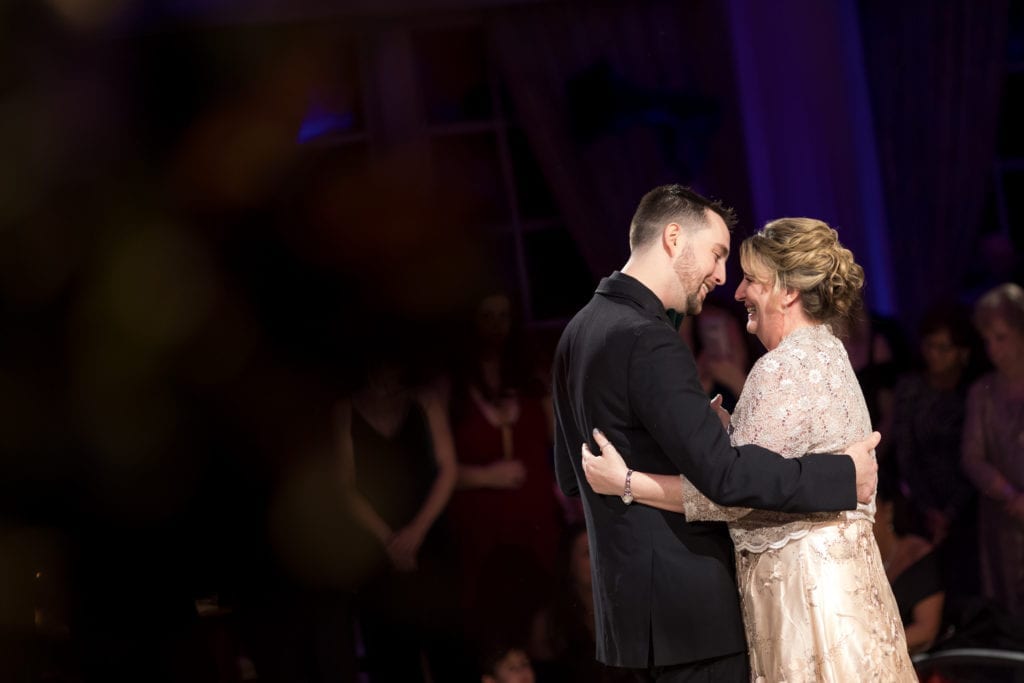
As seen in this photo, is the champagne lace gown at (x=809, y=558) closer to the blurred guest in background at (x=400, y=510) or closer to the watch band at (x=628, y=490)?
the watch band at (x=628, y=490)

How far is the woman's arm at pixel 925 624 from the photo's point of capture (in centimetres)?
395

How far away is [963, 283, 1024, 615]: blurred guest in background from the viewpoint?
15.1 feet

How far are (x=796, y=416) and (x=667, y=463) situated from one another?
27cm

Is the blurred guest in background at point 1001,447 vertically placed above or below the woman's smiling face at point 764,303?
below

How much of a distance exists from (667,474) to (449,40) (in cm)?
410

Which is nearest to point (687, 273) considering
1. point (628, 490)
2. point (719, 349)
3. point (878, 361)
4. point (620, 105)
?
point (628, 490)

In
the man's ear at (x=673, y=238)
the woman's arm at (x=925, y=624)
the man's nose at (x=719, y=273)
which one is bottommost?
the woman's arm at (x=925, y=624)

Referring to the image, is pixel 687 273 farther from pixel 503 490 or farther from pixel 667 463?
pixel 503 490

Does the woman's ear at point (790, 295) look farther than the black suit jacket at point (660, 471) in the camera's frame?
Yes

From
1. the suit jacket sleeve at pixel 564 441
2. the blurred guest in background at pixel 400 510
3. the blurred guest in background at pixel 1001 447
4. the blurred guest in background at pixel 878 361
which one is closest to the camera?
the suit jacket sleeve at pixel 564 441

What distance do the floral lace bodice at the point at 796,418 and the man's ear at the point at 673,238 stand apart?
294mm

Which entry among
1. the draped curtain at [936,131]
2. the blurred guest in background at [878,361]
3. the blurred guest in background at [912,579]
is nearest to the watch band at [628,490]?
the blurred guest in background at [912,579]

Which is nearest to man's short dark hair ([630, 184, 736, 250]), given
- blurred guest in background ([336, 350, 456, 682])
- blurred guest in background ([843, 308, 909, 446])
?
blurred guest in background ([336, 350, 456, 682])

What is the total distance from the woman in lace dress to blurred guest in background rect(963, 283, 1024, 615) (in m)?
2.19
